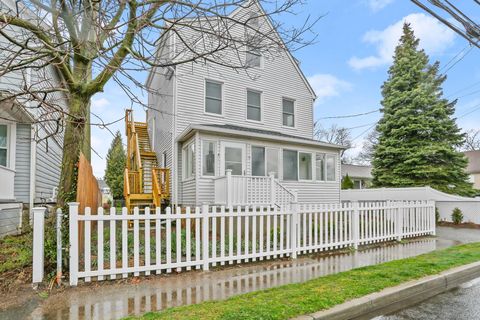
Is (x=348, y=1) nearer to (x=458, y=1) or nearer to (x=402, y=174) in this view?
(x=458, y=1)

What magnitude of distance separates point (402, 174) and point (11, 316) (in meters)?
19.8

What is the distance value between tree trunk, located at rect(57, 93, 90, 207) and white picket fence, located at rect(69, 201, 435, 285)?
594mm

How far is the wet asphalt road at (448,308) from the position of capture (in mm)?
3781

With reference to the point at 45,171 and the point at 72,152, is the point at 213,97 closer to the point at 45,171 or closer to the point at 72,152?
the point at 45,171

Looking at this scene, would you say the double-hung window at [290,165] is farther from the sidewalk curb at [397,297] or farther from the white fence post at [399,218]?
the sidewalk curb at [397,297]

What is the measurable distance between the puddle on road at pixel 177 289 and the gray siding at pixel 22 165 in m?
6.13

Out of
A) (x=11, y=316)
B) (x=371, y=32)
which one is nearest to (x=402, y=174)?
(x=371, y=32)

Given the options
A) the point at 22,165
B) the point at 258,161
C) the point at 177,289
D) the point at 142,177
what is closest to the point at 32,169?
the point at 22,165

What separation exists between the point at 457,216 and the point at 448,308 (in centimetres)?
1203

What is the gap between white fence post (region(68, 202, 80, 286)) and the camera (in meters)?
4.58

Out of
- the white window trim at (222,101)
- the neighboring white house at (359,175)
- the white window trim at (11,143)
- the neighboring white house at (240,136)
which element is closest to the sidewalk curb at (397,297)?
the neighboring white house at (240,136)

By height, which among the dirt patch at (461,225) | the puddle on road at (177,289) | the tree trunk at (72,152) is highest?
the tree trunk at (72,152)

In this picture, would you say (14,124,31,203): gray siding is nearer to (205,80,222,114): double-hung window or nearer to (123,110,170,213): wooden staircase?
(123,110,170,213): wooden staircase

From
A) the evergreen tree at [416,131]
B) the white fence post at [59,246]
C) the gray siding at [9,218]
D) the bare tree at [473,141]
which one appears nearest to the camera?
the white fence post at [59,246]
